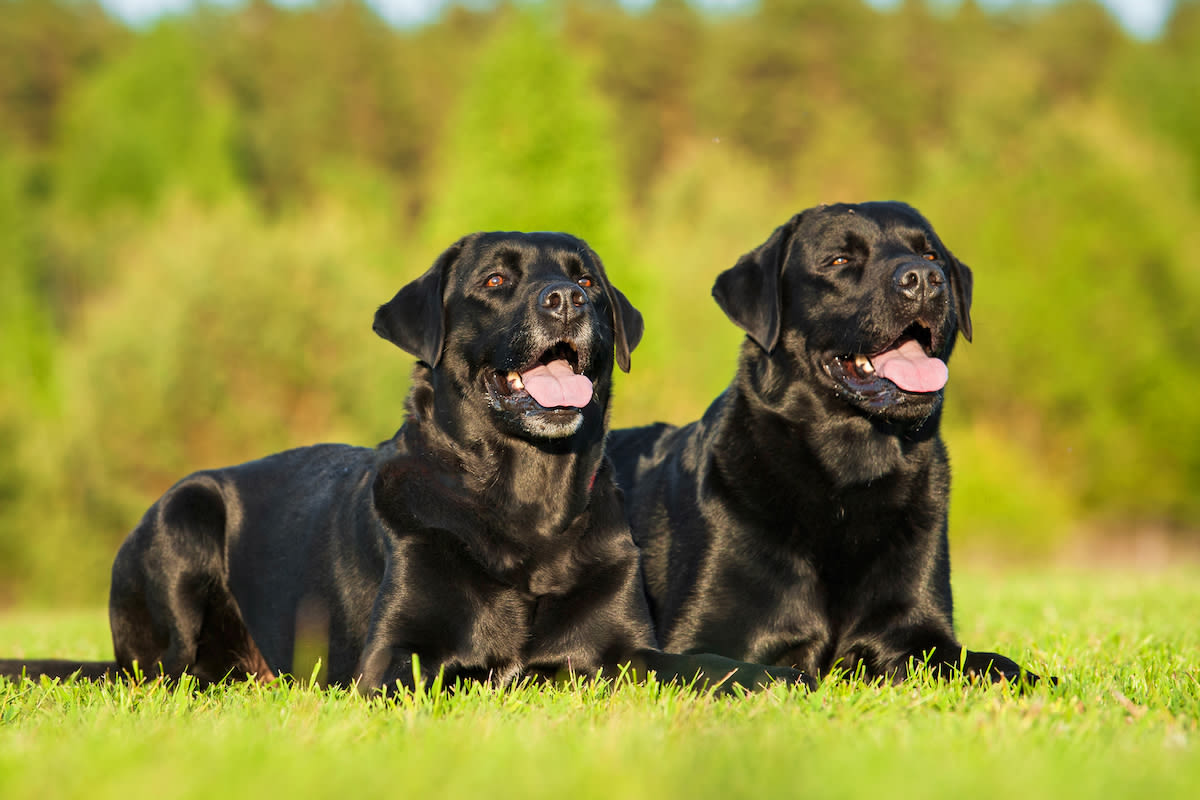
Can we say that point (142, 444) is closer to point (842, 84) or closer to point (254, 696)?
point (254, 696)

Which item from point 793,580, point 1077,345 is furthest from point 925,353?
point 1077,345

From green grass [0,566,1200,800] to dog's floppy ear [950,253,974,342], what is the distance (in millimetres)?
1447

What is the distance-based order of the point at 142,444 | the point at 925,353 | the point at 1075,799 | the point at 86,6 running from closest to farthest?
the point at 1075,799 < the point at 925,353 < the point at 142,444 < the point at 86,6

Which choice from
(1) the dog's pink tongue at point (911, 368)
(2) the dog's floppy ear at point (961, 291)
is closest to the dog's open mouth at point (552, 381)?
(1) the dog's pink tongue at point (911, 368)

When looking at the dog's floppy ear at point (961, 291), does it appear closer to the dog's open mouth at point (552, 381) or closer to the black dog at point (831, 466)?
the black dog at point (831, 466)

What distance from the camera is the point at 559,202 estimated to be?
21734 mm

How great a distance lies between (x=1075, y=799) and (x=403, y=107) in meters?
47.2

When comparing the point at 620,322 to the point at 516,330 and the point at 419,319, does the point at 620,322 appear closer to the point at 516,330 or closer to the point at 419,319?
the point at 516,330

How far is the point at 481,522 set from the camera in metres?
4.28

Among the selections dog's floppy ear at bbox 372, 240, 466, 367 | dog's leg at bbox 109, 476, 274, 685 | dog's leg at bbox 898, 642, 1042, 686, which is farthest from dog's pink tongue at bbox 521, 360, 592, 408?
dog's leg at bbox 109, 476, 274, 685

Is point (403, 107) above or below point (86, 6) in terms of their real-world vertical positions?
below

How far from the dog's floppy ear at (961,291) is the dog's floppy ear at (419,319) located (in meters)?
2.13

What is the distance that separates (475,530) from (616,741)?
170 centimetres

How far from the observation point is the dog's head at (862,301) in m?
4.56
